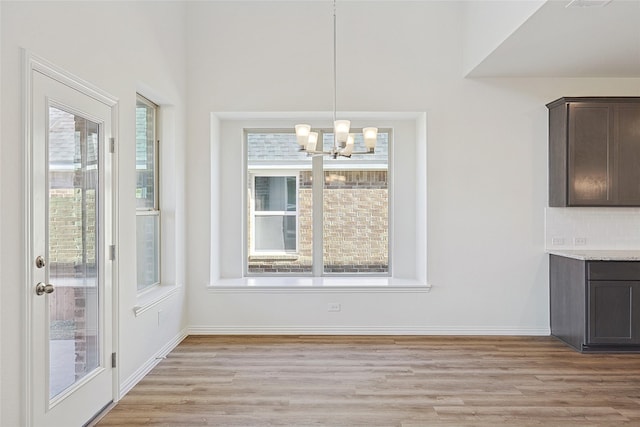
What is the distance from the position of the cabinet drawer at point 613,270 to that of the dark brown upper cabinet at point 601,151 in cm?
63

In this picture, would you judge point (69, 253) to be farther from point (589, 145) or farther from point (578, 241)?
point (578, 241)

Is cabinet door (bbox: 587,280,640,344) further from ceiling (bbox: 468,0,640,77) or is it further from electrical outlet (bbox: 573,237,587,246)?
ceiling (bbox: 468,0,640,77)

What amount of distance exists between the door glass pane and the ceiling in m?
3.05

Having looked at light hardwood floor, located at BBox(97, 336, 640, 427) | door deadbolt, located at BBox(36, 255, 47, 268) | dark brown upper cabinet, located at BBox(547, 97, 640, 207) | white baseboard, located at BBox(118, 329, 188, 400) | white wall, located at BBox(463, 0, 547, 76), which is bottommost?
light hardwood floor, located at BBox(97, 336, 640, 427)

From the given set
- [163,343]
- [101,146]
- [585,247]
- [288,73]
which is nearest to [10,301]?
[101,146]

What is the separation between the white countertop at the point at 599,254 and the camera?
4137 mm

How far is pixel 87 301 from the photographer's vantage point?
2.89 metres

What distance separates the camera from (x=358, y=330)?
16.1 feet

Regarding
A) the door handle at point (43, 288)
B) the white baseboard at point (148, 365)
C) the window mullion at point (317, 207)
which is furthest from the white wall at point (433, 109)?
the door handle at point (43, 288)

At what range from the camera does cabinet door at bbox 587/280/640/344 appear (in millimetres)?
4188

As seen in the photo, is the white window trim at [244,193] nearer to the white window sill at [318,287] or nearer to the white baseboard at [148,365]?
the white window sill at [318,287]

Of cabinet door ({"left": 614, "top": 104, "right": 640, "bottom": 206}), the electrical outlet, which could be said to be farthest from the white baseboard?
cabinet door ({"left": 614, "top": 104, "right": 640, "bottom": 206})

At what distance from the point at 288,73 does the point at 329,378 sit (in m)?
3.04

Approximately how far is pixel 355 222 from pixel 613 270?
258 cm
